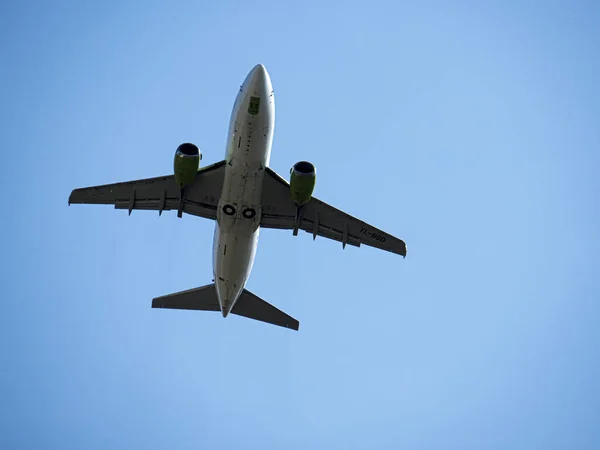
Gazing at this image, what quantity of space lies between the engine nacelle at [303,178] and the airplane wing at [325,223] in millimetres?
2212

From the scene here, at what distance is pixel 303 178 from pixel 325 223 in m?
4.28

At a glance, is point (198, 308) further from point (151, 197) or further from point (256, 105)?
point (256, 105)

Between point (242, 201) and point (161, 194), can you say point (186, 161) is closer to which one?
point (242, 201)

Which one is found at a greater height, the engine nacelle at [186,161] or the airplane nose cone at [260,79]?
the airplane nose cone at [260,79]

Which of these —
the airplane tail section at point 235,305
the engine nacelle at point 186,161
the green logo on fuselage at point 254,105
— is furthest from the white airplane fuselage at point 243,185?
the airplane tail section at point 235,305

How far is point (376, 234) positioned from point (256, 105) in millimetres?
8802

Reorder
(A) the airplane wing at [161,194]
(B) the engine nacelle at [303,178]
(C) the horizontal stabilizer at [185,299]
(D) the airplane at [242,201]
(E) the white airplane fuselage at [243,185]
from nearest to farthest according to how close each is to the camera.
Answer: (E) the white airplane fuselage at [243,185] < (D) the airplane at [242,201] < (B) the engine nacelle at [303,178] < (A) the airplane wing at [161,194] < (C) the horizontal stabilizer at [185,299]

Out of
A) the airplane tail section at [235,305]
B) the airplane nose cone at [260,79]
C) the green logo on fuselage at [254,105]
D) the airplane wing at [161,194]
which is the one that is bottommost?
the airplane tail section at [235,305]

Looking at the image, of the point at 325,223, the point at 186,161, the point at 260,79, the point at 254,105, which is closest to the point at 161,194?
the point at 186,161

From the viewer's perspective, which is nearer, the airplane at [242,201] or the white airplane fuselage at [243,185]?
the white airplane fuselage at [243,185]

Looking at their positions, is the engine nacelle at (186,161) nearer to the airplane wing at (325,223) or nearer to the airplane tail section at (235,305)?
A: the airplane wing at (325,223)

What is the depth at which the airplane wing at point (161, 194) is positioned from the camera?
2977 cm

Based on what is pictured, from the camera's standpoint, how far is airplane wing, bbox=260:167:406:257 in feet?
99.3

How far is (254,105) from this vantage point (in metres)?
26.2
